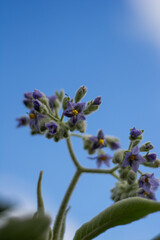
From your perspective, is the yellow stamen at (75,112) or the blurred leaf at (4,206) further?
the yellow stamen at (75,112)

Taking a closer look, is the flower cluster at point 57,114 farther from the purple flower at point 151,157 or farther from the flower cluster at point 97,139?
the purple flower at point 151,157

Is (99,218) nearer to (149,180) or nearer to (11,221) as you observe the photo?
(149,180)

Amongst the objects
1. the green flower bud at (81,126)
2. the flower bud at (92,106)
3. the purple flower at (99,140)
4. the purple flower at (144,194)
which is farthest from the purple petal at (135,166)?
the flower bud at (92,106)

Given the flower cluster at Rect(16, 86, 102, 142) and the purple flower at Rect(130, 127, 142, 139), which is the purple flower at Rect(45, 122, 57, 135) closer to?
the flower cluster at Rect(16, 86, 102, 142)

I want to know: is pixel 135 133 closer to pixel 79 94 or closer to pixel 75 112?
pixel 75 112

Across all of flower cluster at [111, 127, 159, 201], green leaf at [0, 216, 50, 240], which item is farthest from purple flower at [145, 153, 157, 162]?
green leaf at [0, 216, 50, 240]

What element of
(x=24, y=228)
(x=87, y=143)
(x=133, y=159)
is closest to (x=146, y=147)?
(x=133, y=159)
